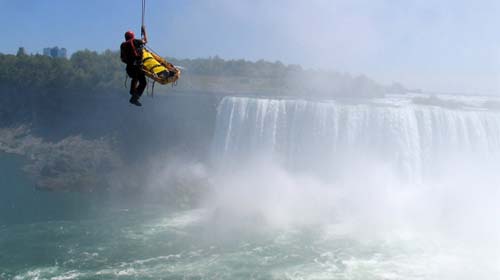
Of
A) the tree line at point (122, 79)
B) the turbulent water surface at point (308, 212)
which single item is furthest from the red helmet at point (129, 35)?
the tree line at point (122, 79)

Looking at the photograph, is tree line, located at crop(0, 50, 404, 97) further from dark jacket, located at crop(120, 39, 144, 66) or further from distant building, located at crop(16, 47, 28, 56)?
dark jacket, located at crop(120, 39, 144, 66)

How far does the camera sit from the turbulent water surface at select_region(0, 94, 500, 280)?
57.2ft

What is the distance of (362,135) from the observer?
27469 mm

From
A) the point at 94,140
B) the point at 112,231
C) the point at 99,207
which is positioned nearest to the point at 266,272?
the point at 112,231

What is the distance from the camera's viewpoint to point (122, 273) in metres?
16.5

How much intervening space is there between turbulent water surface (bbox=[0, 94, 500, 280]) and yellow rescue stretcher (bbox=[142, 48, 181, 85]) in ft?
34.9

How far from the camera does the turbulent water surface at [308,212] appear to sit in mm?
17438

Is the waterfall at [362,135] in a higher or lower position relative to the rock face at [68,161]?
higher

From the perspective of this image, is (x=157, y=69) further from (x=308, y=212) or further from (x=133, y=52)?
(x=308, y=212)

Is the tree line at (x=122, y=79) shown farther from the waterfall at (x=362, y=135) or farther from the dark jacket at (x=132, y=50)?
the dark jacket at (x=132, y=50)

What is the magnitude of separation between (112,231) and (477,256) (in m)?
15.7

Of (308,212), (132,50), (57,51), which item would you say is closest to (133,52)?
(132,50)

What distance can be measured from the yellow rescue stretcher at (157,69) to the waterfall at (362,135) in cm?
2143

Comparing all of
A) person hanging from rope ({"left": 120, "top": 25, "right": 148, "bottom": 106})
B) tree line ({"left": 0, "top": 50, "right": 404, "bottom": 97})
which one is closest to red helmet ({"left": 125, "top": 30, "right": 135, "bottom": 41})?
person hanging from rope ({"left": 120, "top": 25, "right": 148, "bottom": 106})
